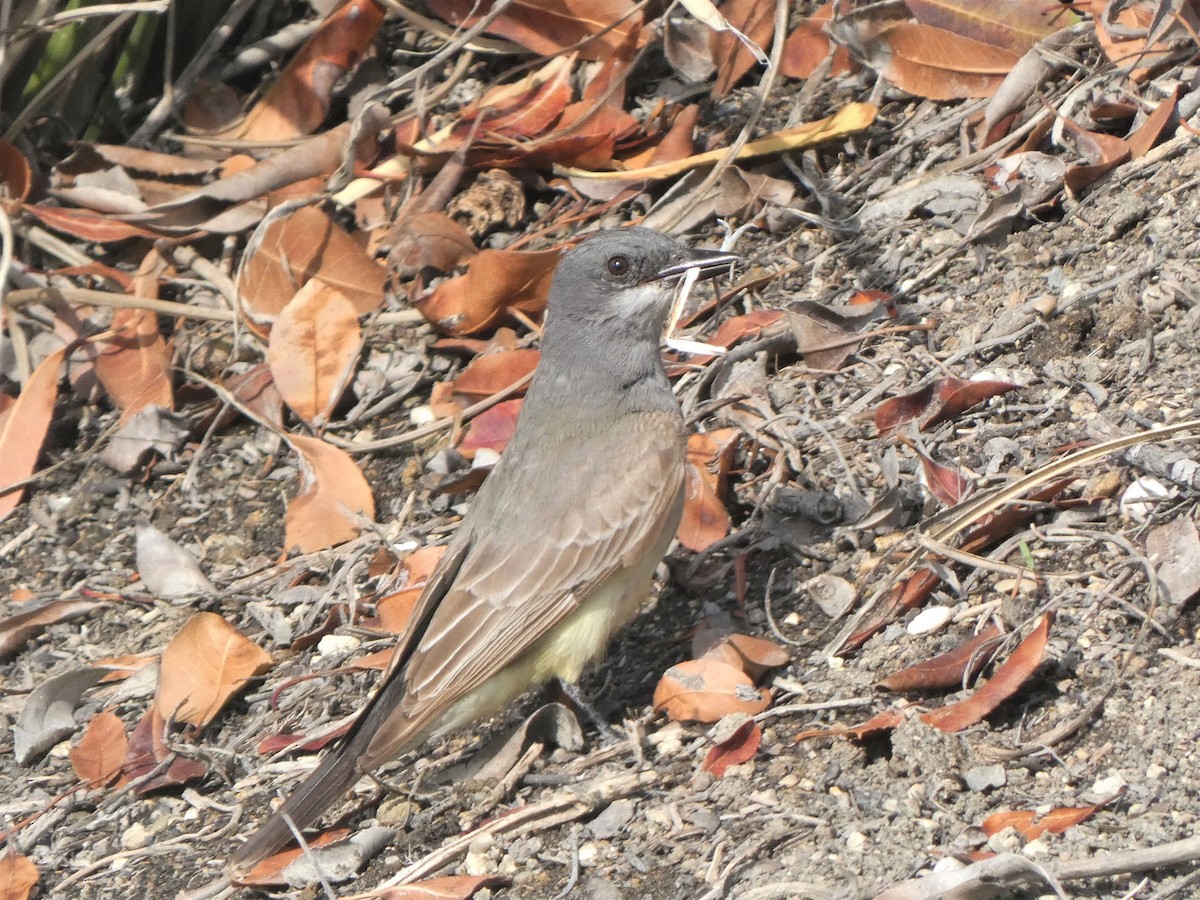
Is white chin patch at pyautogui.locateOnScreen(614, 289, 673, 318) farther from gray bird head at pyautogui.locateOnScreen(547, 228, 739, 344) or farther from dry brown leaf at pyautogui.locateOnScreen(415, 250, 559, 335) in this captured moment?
dry brown leaf at pyautogui.locateOnScreen(415, 250, 559, 335)

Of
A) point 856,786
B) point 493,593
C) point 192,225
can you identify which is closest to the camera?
point 856,786

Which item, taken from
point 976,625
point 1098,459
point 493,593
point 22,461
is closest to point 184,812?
point 493,593

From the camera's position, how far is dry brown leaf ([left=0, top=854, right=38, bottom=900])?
495cm

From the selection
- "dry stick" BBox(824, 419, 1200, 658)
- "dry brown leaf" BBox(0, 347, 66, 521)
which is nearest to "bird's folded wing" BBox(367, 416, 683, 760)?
"dry stick" BBox(824, 419, 1200, 658)

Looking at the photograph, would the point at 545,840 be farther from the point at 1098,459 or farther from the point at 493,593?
the point at 1098,459

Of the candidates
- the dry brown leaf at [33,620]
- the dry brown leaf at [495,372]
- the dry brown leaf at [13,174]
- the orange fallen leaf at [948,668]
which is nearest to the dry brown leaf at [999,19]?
the dry brown leaf at [495,372]

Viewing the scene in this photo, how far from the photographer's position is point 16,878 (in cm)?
498

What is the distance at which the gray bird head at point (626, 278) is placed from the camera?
18.5ft

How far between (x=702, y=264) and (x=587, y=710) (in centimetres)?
170

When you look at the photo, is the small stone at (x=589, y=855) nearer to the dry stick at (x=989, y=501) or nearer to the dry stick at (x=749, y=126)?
the dry stick at (x=989, y=501)

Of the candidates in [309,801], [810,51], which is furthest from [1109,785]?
[810,51]

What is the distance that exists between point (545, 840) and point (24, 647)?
277 centimetres

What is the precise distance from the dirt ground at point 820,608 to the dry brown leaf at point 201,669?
0.40ft

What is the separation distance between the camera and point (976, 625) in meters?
4.70
